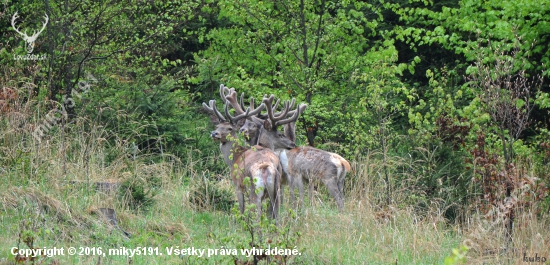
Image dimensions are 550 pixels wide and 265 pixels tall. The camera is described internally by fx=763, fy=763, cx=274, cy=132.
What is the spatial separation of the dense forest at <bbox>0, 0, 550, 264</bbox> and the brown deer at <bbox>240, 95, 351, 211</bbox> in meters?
0.27

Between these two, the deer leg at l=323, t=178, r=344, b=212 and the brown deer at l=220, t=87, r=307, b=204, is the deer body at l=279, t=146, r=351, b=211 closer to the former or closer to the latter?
the deer leg at l=323, t=178, r=344, b=212

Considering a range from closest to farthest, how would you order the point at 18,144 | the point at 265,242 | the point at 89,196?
1. the point at 265,242
2. the point at 89,196
3. the point at 18,144

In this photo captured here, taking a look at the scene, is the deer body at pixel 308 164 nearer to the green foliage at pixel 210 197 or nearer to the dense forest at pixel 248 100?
the dense forest at pixel 248 100

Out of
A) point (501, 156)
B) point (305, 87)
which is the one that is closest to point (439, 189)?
point (501, 156)

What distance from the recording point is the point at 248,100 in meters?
14.2

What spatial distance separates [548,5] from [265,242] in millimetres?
10850

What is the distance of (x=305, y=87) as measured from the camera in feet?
47.4

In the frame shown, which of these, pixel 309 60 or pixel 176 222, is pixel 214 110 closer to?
pixel 176 222

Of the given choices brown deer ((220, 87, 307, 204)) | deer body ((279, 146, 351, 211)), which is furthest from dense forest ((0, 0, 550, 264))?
brown deer ((220, 87, 307, 204))

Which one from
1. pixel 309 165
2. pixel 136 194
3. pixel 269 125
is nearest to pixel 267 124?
pixel 269 125

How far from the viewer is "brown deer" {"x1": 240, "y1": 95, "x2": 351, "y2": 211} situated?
1101cm

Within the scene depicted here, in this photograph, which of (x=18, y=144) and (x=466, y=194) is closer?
(x=18, y=144)

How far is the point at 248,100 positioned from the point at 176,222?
18.2 ft

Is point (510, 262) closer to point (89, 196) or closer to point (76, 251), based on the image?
point (76, 251)
